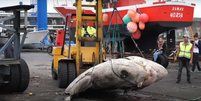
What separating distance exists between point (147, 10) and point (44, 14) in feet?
41.2

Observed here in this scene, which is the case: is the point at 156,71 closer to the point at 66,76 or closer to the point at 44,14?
the point at 66,76

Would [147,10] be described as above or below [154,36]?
above

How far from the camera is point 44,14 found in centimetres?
2484

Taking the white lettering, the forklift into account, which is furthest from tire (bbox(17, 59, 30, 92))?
the white lettering

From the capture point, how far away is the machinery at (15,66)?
6.42 m

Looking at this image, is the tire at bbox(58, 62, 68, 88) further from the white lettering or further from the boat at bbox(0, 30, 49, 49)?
the boat at bbox(0, 30, 49, 49)

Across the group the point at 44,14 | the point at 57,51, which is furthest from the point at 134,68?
the point at 44,14

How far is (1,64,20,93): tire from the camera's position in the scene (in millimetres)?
6684

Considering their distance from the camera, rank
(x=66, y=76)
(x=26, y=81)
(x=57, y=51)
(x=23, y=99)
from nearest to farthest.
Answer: (x=23, y=99) < (x=26, y=81) < (x=66, y=76) < (x=57, y=51)

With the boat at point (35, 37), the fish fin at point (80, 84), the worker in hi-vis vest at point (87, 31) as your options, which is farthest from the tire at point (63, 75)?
the boat at point (35, 37)

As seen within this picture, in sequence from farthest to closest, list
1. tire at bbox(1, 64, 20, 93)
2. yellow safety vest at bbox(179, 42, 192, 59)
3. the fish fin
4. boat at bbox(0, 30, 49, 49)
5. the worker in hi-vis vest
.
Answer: boat at bbox(0, 30, 49, 49) → yellow safety vest at bbox(179, 42, 192, 59) → the worker in hi-vis vest → tire at bbox(1, 64, 20, 93) → the fish fin

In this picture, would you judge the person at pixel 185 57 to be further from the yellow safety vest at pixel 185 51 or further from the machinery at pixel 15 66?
the machinery at pixel 15 66

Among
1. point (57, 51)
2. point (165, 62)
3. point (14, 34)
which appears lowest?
point (165, 62)

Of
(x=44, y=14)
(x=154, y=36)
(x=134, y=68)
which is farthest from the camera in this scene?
(x=44, y=14)
